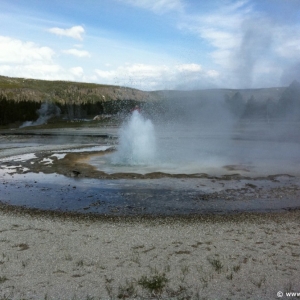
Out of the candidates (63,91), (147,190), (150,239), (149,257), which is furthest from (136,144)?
(63,91)

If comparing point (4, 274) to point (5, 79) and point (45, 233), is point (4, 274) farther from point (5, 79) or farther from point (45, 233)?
point (5, 79)

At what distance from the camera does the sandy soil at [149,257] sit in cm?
547

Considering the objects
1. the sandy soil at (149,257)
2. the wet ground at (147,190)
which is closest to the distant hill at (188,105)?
the wet ground at (147,190)

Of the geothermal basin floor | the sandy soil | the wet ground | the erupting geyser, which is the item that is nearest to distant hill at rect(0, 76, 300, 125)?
the erupting geyser

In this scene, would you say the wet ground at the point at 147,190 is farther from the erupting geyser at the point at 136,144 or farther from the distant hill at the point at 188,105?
the distant hill at the point at 188,105

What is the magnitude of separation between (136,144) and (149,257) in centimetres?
1406

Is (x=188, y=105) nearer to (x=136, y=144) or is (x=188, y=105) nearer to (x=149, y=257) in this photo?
(x=136, y=144)

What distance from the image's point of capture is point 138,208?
412 inches

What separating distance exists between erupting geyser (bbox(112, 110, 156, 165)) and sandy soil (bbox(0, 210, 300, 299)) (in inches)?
386

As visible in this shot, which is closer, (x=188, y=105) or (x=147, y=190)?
(x=147, y=190)

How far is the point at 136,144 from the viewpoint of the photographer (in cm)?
2055

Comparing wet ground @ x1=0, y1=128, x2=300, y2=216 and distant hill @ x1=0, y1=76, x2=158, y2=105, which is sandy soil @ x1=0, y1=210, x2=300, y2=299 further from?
distant hill @ x1=0, y1=76, x2=158, y2=105

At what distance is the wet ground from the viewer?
10.6m

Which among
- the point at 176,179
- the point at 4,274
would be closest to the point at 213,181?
the point at 176,179
